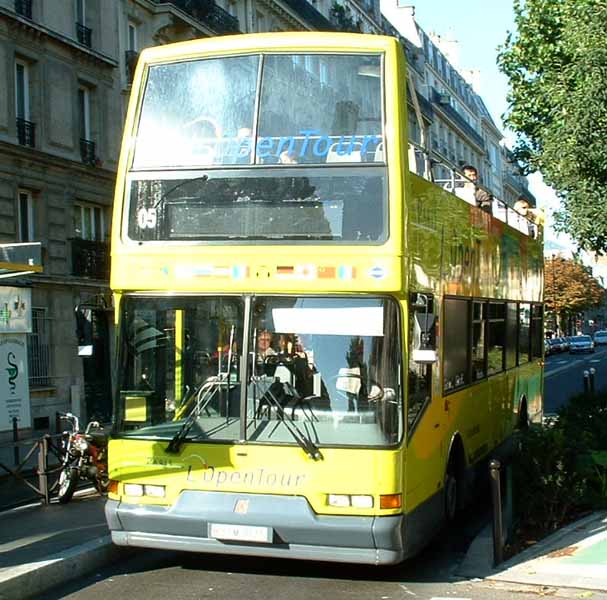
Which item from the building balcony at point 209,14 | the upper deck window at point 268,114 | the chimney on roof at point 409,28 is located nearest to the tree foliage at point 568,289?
the chimney on roof at point 409,28

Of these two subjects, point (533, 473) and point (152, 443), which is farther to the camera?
point (533, 473)

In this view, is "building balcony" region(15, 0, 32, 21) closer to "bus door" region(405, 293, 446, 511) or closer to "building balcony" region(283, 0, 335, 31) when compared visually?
"building balcony" region(283, 0, 335, 31)

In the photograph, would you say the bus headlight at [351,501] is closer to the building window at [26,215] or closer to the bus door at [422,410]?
the bus door at [422,410]

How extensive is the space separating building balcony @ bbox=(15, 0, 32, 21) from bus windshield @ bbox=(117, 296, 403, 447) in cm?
1810

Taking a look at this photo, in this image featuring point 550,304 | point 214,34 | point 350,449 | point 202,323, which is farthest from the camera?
point 550,304

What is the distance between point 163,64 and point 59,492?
16.2 ft

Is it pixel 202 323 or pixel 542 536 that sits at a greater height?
pixel 202 323

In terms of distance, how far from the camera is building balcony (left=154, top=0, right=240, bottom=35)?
102 ft

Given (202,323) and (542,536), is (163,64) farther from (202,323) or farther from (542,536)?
(542,536)

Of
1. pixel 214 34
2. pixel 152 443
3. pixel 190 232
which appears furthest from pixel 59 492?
pixel 214 34

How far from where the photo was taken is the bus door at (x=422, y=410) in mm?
7777

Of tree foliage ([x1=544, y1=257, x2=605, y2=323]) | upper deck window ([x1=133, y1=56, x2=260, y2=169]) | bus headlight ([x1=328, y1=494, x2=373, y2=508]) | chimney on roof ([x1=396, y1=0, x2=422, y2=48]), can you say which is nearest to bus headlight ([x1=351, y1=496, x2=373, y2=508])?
bus headlight ([x1=328, y1=494, x2=373, y2=508])

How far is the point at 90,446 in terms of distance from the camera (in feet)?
36.9

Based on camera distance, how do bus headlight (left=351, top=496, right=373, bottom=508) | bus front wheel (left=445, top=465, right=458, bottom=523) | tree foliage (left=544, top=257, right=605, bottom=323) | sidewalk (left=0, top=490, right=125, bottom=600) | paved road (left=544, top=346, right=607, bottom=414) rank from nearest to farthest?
sidewalk (left=0, top=490, right=125, bottom=600) → bus headlight (left=351, top=496, right=373, bottom=508) → bus front wheel (left=445, top=465, right=458, bottom=523) → paved road (left=544, top=346, right=607, bottom=414) → tree foliage (left=544, top=257, right=605, bottom=323)
